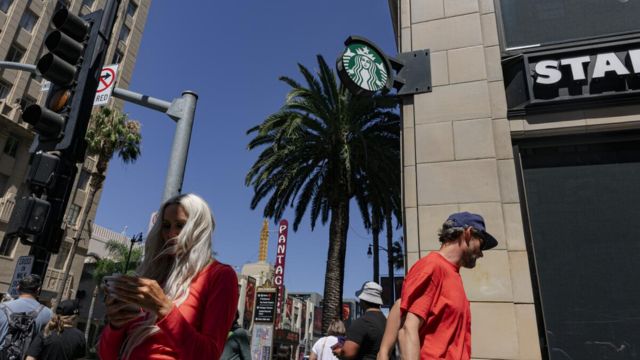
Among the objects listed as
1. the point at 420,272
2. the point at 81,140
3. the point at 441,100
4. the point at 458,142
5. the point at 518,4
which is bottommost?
the point at 420,272

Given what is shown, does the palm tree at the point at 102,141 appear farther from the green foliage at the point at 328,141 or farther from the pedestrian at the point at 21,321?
the pedestrian at the point at 21,321

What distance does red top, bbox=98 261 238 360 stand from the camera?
1626 millimetres

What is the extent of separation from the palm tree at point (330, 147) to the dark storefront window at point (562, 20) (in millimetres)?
10077

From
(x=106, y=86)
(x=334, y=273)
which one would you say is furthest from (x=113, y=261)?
(x=106, y=86)

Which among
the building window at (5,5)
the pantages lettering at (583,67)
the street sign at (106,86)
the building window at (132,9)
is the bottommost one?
the street sign at (106,86)

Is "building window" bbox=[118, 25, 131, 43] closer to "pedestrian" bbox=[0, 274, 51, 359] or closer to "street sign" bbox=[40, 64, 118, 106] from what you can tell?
"street sign" bbox=[40, 64, 118, 106]

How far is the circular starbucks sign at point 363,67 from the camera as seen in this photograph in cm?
647

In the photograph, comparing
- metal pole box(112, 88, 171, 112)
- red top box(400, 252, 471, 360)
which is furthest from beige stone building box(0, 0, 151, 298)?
red top box(400, 252, 471, 360)

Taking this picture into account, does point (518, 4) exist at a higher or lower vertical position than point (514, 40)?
higher

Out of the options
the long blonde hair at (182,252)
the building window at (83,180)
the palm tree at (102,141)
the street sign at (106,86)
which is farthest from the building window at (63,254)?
the long blonde hair at (182,252)

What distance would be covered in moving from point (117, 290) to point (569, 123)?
608cm

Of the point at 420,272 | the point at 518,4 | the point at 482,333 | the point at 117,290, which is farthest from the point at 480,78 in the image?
the point at 117,290

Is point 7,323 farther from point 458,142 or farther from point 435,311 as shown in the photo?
point 458,142

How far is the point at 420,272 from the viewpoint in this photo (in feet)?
8.30
